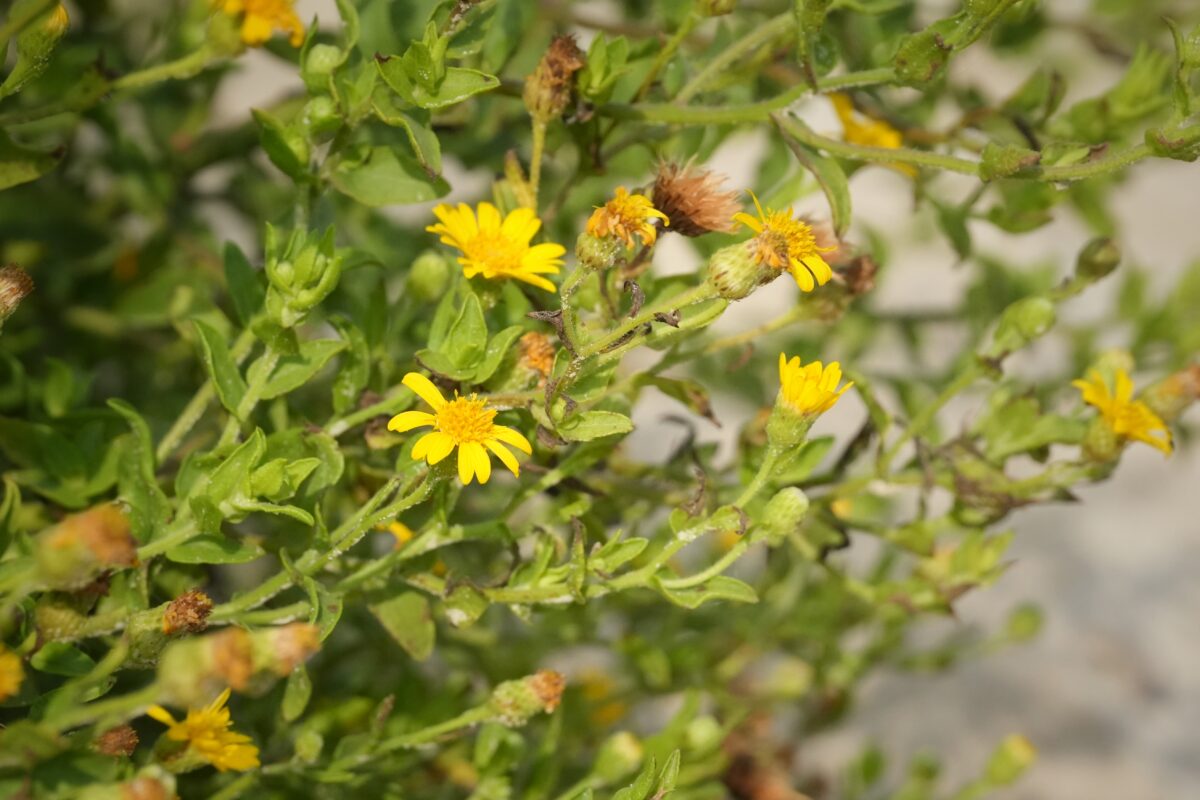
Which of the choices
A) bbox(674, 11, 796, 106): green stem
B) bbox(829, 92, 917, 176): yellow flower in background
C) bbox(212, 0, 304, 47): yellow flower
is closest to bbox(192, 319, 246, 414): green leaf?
bbox(212, 0, 304, 47): yellow flower

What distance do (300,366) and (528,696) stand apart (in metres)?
0.26

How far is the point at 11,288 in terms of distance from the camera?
0.75 meters

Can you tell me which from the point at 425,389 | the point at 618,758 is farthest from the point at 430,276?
the point at 618,758

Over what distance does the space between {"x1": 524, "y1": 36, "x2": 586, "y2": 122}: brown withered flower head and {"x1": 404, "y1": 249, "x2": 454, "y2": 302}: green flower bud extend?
0.38 feet

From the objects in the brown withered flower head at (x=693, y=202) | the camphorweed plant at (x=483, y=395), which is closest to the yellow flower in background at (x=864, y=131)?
the camphorweed plant at (x=483, y=395)

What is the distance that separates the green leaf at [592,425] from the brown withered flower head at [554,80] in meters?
0.21

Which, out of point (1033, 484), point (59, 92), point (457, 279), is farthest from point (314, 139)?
point (1033, 484)

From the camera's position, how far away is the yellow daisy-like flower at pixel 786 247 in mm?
719

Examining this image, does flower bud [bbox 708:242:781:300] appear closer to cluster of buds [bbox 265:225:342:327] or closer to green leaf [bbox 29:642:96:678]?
cluster of buds [bbox 265:225:342:327]

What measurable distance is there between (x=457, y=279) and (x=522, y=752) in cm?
36

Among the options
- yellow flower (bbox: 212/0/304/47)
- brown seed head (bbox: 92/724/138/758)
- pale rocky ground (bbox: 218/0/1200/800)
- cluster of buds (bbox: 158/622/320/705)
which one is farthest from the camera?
pale rocky ground (bbox: 218/0/1200/800)

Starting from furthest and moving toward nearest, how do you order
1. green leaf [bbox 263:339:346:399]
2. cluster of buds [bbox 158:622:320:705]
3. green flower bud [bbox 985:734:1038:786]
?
green flower bud [bbox 985:734:1038:786] → green leaf [bbox 263:339:346:399] → cluster of buds [bbox 158:622:320:705]

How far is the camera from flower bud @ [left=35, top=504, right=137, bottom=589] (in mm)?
595

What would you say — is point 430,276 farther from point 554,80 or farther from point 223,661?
point 223,661
